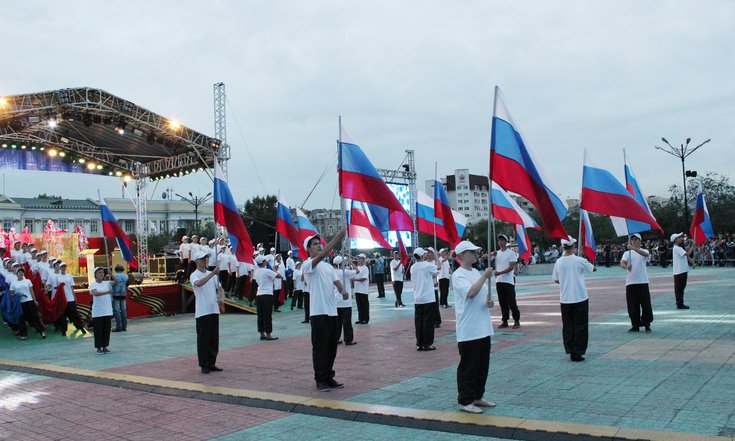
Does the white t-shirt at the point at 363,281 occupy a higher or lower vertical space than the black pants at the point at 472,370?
higher

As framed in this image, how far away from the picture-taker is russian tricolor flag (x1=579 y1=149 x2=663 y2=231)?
988 centimetres

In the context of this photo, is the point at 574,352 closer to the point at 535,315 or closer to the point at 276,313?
the point at 535,315

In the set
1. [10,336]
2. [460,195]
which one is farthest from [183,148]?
[460,195]

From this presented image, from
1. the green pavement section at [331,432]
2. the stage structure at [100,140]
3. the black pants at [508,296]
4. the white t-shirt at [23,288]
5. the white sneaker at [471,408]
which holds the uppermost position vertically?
the stage structure at [100,140]

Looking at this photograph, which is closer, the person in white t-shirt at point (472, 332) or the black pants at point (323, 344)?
the person in white t-shirt at point (472, 332)

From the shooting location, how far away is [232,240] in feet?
40.1

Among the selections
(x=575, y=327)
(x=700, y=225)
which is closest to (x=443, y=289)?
(x=700, y=225)

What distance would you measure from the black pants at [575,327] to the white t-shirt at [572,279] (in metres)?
0.10

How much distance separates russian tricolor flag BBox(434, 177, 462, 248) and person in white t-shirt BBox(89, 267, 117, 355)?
23.8 ft

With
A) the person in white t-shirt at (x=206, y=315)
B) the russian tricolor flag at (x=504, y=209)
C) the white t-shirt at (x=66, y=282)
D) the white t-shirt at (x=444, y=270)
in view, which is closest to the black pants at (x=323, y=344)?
the person in white t-shirt at (x=206, y=315)

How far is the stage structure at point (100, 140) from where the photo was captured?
23.8 meters

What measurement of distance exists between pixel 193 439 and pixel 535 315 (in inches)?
440

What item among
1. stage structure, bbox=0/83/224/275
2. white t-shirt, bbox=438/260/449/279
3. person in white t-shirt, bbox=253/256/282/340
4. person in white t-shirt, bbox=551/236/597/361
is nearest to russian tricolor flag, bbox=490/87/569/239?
person in white t-shirt, bbox=551/236/597/361

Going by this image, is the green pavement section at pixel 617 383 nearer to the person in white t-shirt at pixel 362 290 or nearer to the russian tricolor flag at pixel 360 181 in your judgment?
the russian tricolor flag at pixel 360 181
